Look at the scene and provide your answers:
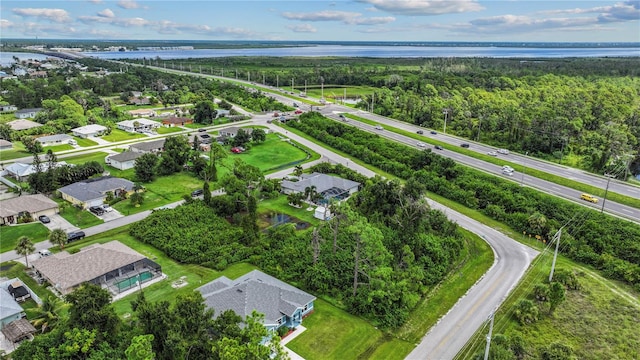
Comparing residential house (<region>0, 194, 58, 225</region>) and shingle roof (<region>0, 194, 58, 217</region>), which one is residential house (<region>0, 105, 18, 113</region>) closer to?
residential house (<region>0, 194, 58, 225</region>)

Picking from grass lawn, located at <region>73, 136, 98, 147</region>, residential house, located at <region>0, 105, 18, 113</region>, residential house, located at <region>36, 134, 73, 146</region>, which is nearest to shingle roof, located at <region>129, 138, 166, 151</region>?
grass lawn, located at <region>73, 136, 98, 147</region>

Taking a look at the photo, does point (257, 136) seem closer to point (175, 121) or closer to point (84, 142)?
point (175, 121)

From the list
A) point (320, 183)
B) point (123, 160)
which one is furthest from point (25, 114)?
point (320, 183)

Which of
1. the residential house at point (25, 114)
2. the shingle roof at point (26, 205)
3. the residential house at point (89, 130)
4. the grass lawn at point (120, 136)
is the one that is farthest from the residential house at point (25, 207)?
the residential house at point (25, 114)

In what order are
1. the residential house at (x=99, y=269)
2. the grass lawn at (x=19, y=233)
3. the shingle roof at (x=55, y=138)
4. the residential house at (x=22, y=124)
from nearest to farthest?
the residential house at (x=99, y=269) → the grass lawn at (x=19, y=233) → the shingle roof at (x=55, y=138) → the residential house at (x=22, y=124)

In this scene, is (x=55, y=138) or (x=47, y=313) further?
(x=55, y=138)

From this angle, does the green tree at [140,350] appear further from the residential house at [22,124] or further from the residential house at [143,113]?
the residential house at [143,113]

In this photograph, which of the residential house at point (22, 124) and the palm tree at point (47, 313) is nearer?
the palm tree at point (47, 313)
